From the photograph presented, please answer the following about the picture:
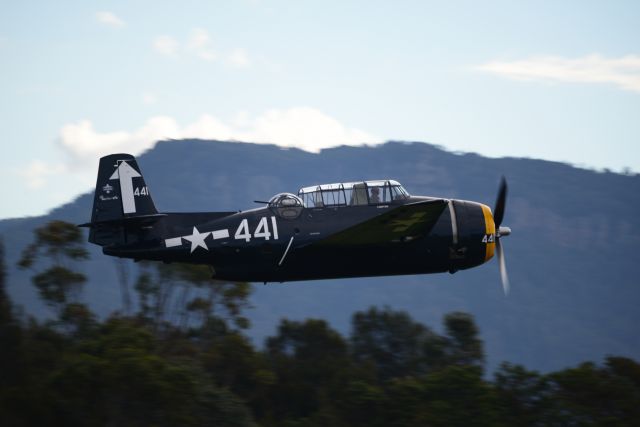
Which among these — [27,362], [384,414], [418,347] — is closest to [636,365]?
[384,414]

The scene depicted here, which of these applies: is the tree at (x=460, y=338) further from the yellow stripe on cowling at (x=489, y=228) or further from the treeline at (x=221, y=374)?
the yellow stripe on cowling at (x=489, y=228)

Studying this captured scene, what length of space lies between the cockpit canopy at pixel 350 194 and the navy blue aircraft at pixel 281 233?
0.03m

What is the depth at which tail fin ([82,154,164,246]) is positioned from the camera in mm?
22453

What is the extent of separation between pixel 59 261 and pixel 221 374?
→ 1179 cm

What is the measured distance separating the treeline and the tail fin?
604 inches

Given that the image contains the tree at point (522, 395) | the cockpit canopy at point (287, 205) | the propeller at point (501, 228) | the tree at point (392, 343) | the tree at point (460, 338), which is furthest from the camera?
the tree at point (392, 343)

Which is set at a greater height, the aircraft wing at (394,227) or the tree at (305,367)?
the aircraft wing at (394,227)

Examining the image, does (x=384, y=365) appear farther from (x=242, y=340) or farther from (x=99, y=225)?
(x=99, y=225)

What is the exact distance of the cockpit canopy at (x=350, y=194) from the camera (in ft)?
75.7

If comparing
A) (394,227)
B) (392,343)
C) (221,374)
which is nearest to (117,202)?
(394,227)

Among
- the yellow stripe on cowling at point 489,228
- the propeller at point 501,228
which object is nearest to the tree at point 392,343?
the propeller at point 501,228

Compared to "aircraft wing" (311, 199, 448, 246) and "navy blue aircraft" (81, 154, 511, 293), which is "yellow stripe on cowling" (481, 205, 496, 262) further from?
"aircraft wing" (311, 199, 448, 246)

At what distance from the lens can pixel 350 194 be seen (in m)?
23.2

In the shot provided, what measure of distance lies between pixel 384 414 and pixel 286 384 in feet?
35.6
